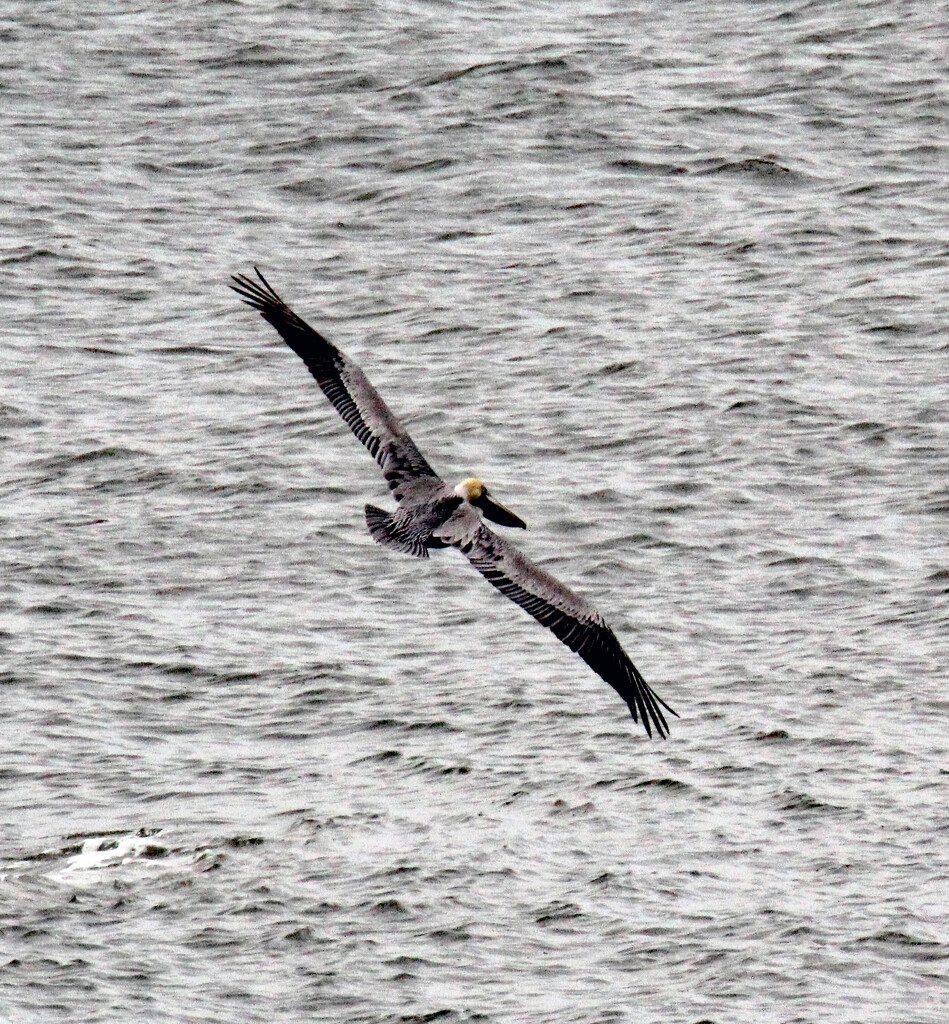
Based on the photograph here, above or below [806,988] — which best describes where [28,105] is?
above

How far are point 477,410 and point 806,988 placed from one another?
9.42m

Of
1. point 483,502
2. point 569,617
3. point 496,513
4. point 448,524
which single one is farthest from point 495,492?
point 569,617

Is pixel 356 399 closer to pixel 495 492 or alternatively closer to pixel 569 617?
pixel 569 617

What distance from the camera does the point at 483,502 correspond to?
1276 cm

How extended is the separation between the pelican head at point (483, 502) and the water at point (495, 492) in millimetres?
2978

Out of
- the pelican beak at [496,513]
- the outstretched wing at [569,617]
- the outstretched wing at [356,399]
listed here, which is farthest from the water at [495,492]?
the outstretched wing at [356,399]

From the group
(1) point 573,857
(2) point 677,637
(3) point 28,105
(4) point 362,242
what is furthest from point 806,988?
(3) point 28,105

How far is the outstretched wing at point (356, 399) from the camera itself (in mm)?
12672

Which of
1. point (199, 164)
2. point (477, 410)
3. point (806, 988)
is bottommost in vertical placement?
point (806, 988)

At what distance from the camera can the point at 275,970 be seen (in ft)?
45.8

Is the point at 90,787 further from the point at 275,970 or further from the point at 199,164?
the point at 199,164

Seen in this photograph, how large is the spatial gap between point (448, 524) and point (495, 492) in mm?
7972

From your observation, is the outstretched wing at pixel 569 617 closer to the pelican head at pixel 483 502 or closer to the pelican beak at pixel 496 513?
the pelican head at pixel 483 502

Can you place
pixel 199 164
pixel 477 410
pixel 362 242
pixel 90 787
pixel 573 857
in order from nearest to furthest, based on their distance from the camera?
1. pixel 573 857
2. pixel 90 787
3. pixel 477 410
4. pixel 362 242
5. pixel 199 164
